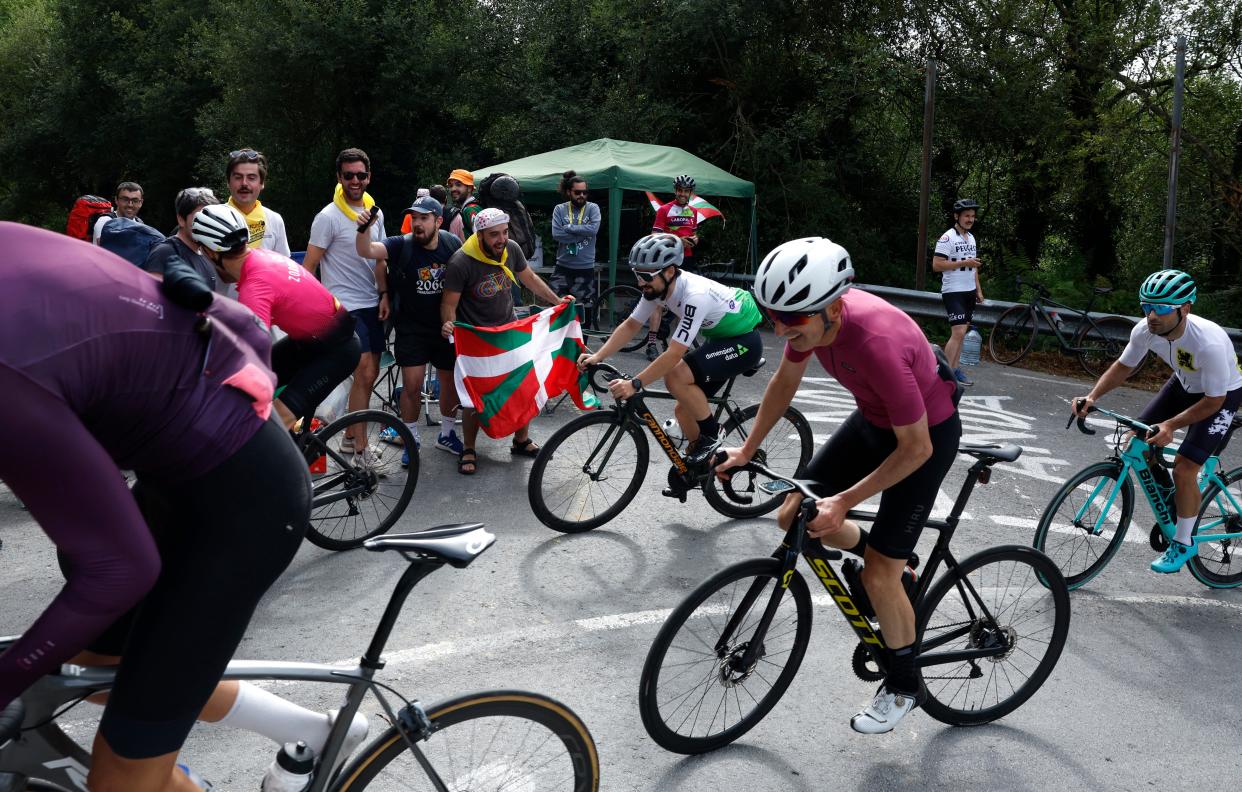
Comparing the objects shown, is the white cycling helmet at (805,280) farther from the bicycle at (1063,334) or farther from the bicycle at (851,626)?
the bicycle at (1063,334)

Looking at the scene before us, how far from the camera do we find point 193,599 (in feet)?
7.45

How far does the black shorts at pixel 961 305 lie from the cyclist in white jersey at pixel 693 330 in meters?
5.61

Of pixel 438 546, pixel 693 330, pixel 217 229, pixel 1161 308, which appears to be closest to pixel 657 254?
pixel 693 330

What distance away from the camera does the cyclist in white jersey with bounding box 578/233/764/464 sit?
266 inches

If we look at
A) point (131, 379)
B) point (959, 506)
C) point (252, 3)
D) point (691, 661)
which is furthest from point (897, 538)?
point (252, 3)

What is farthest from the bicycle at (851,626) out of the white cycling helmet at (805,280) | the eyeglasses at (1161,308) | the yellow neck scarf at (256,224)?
the yellow neck scarf at (256,224)

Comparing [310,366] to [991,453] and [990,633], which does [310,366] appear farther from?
[990,633]

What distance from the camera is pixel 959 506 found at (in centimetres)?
414

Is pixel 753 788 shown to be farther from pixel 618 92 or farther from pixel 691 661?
pixel 618 92

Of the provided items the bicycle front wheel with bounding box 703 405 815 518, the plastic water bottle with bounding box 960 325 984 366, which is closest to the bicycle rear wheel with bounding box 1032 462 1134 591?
the bicycle front wheel with bounding box 703 405 815 518

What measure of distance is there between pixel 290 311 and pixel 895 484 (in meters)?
3.11

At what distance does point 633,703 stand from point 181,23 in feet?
111

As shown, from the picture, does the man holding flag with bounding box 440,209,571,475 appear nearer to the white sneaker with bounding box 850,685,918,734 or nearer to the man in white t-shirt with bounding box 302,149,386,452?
the man in white t-shirt with bounding box 302,149,386,452

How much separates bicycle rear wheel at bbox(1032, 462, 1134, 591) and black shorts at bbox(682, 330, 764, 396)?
2.09 meters
